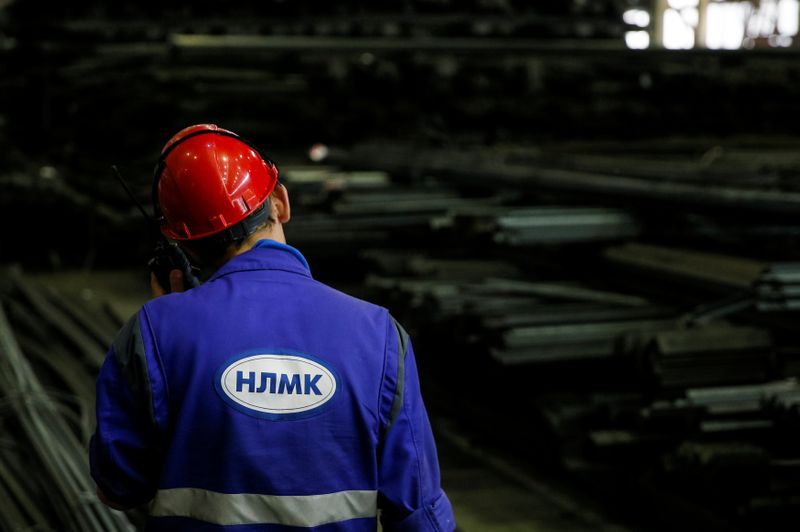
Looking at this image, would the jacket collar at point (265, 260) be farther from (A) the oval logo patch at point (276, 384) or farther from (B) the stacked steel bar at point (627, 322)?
(B) the stacked steel bar at point (627, 322)

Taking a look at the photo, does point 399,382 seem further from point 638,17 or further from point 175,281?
point 638,17

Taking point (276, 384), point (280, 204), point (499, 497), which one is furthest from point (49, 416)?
point (276, 384)

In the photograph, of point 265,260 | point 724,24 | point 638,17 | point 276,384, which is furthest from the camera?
point 724,24

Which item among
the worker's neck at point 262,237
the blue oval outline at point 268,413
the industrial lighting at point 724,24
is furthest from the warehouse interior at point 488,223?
the industrial lighting at point 724,24

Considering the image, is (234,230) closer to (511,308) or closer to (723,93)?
(511,308)

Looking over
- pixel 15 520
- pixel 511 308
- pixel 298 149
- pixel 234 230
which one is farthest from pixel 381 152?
pixel 234 230

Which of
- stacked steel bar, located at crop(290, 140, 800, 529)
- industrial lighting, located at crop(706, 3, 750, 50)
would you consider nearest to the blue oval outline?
stacked steel bar, located at crop(290, 140, 800, 529)

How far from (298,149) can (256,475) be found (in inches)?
292

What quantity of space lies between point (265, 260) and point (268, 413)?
12.2 inches

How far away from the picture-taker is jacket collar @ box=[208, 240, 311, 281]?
203 cm

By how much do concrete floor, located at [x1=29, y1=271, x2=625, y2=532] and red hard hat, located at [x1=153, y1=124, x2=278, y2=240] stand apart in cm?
244

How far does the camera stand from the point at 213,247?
2.17 m

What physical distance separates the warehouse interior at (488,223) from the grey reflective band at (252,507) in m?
0.64

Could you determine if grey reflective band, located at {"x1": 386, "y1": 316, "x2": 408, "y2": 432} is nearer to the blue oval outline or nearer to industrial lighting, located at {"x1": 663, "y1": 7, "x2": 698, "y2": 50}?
the blue oval outline
